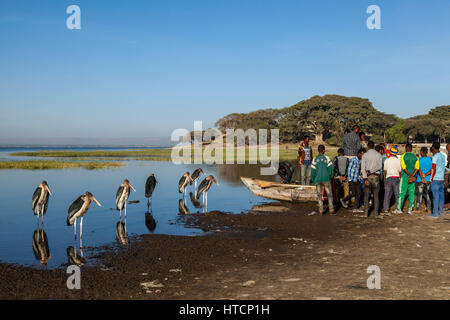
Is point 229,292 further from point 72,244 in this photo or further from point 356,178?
point 356,178

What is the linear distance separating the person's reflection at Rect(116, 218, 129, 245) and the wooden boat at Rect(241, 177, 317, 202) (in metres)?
6.93

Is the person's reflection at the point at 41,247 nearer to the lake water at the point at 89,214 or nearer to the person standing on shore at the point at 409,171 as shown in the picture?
the lake water at the point at 89,214

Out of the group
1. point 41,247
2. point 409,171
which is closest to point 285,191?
point 409,171

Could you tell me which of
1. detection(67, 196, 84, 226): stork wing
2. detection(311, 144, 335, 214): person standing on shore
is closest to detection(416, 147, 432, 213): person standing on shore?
detection(311, 144, 335, 214): person standing on shore

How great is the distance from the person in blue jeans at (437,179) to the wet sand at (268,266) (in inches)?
30.1

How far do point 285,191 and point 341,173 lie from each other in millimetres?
2970

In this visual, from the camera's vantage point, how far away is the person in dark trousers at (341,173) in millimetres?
15703

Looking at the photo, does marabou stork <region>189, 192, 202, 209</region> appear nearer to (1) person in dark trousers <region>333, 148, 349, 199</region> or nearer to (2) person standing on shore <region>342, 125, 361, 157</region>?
(1) person in dark trousers <region>333, 148, 349, 199</region>

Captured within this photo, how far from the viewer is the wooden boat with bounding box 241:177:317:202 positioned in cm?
1716

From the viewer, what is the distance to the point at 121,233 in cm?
1257

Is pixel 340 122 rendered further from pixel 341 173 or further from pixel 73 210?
pixel 73 210
